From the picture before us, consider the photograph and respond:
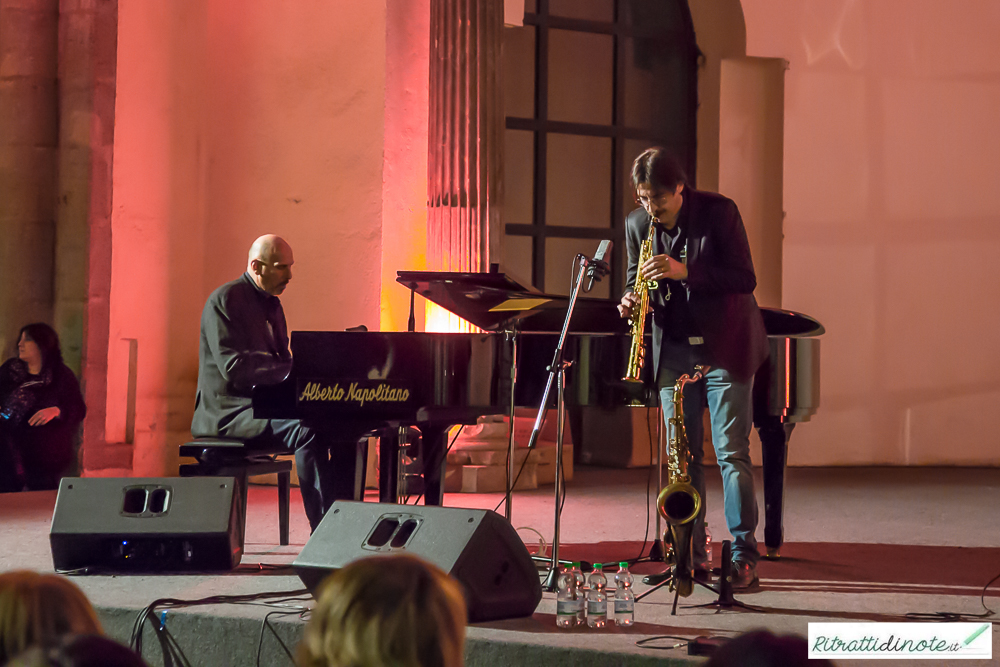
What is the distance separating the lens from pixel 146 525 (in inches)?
147

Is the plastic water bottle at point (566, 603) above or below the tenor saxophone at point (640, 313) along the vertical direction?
below

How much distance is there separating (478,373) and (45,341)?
3.54 metres

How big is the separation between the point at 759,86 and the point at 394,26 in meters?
3.44

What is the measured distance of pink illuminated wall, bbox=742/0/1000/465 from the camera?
364 inches

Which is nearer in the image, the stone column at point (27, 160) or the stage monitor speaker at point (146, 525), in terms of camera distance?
the stage monitor speaker at point (146, 525)

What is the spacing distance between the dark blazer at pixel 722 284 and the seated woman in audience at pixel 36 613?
2.63 meters

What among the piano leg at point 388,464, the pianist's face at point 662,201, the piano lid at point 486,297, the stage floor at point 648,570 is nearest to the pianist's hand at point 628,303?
the pianist's face at point 662,201

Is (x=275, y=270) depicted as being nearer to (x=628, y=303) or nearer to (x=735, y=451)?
(x=628, y=303)

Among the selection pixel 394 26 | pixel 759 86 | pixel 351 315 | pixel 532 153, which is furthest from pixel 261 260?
pixel 759 86

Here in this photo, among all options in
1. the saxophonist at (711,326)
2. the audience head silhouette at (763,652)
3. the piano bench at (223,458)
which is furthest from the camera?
the piano bench at (223,458)

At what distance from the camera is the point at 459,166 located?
292 inches

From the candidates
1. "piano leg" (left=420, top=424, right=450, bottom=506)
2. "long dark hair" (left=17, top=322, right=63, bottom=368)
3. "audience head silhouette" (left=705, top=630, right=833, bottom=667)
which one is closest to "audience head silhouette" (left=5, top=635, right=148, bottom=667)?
"audience head silhouette" (left=705, top=630, right=833, bottom=667)

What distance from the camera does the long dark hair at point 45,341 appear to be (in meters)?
6.44

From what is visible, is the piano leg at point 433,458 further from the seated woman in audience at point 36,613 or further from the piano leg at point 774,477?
the seated woman in audience at point 36,613
